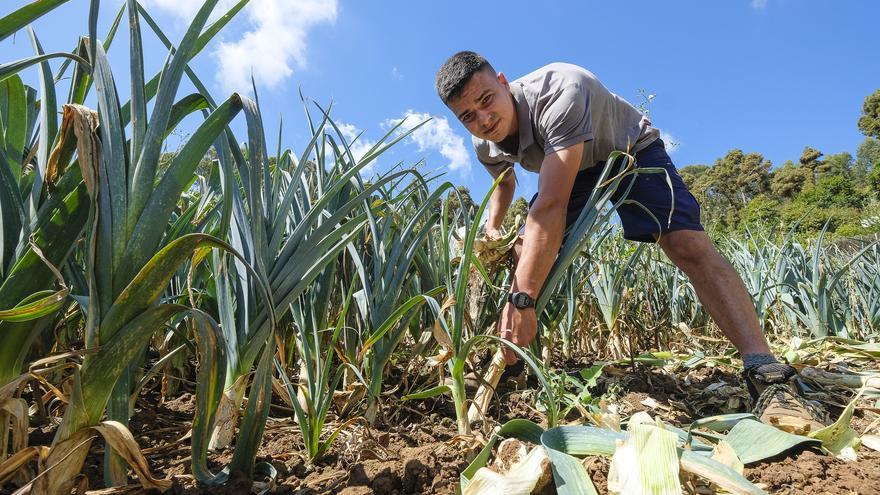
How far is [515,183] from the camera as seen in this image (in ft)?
7.56

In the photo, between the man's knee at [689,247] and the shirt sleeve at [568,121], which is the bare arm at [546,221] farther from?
the man's knee at [689,247]

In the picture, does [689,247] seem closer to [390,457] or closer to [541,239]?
[541,239]

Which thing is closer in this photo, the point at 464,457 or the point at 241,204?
the point at 241,204

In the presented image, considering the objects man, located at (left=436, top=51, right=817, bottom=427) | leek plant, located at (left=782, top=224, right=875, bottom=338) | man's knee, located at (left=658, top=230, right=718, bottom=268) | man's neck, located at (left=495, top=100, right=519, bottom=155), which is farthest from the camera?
leek plant, located at (left=782, top=224, right=875, bottom=338)

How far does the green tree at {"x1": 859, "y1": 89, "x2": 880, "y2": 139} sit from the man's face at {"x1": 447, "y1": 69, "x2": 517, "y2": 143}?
3583 centimetres

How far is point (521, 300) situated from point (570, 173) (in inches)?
20.2

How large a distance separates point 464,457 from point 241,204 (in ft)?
2.07

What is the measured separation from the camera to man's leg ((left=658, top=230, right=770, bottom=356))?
5.55ft

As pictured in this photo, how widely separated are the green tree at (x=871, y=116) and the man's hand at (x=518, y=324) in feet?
119

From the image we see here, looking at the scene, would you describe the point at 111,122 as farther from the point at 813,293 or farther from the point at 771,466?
the point at 813,293

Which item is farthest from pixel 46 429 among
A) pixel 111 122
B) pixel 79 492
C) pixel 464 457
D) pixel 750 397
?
pixel 750 397

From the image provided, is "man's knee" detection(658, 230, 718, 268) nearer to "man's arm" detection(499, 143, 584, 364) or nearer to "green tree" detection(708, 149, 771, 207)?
"man's arm" detection(499, 143, 584, 364)

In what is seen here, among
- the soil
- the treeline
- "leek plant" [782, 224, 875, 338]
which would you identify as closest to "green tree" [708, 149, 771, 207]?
the treeline

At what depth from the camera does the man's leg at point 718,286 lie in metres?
1.69
